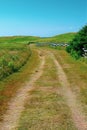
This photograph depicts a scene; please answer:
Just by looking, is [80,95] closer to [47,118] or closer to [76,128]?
[47,118]

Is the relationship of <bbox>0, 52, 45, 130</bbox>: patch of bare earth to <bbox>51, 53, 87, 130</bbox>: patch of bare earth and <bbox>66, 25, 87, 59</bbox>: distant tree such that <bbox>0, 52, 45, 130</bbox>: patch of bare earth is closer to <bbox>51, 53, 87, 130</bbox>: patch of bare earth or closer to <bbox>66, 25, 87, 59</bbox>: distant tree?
<bbox>51, 53, 87, 130</bbox>: patch of bare earth

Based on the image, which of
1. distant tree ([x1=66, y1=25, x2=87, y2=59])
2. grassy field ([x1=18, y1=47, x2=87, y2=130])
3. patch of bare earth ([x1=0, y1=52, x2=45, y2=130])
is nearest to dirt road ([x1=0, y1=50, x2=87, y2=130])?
patch of bare earth ([x1=0, y1=52, x2=45, y2=130])

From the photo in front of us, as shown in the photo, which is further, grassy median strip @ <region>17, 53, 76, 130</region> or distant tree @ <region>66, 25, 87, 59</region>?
distant tree @ <region>66, 25, 87, 59</region>

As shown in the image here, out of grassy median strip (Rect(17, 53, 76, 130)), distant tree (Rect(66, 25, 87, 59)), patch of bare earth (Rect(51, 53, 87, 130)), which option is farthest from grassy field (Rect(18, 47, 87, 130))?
distant tree (Rect(66, 25, 87, 59))

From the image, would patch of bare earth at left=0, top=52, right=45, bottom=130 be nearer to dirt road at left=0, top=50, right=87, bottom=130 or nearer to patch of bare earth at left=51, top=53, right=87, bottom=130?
dirt road at left=0, top=50, right=87, bottom=130

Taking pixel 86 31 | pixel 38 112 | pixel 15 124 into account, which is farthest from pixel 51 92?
pixel 86 31

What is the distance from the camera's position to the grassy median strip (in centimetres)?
1239

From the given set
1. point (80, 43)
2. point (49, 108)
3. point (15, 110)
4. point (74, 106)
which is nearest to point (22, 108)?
point (15, 110)

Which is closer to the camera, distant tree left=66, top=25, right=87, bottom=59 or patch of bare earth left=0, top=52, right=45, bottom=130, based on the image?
patch of bare earth left=0, top=52, right=45, bottom=130

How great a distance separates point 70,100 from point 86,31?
3089 centimetres

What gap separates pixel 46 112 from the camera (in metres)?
14.4

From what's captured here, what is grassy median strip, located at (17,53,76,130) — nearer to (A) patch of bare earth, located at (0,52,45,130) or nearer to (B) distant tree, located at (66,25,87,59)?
(A) patch of bare earth, located at (0,52,45,130)

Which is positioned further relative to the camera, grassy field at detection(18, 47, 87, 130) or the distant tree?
the distant tree

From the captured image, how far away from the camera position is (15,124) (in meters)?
12.6
